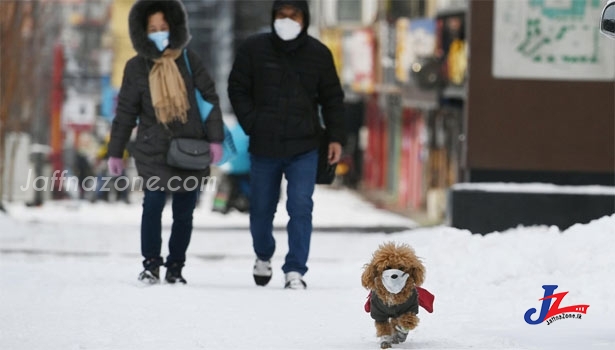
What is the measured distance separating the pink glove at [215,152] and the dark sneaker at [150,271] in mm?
711

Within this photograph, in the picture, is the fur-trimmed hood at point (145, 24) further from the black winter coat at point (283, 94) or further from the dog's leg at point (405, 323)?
the dog's leg at point (405, 323)

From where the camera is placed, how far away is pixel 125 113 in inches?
465

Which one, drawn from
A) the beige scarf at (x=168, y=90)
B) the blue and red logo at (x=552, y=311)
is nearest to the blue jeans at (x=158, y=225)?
the beige scarf at (x=168, y=90)

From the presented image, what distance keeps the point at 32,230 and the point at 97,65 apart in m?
96.4

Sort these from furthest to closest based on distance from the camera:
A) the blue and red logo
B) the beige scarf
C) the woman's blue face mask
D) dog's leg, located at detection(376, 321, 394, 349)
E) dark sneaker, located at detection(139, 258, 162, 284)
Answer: the woman's blue face mask < dark sneaker, located at detection(139, 258, 162, 284) < the beige scarf < the blue and red logo < dog's leg, located at detection(376, 321, 394, 349)

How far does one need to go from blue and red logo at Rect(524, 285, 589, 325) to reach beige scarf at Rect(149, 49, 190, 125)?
3.00 metres

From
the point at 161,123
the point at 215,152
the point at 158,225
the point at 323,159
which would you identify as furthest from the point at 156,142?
the point at 323,159

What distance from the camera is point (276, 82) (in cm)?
Result: 1182

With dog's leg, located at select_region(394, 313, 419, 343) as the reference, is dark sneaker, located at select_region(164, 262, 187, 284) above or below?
below

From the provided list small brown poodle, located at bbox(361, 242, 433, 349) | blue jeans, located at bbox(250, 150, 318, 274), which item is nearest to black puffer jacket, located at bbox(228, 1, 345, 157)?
blue jeans, located at bbox(250, 150, 318, 274)

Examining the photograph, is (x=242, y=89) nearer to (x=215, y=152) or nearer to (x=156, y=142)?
(x=215, y=152)

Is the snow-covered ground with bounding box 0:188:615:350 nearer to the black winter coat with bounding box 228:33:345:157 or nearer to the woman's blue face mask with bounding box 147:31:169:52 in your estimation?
the black winter coat with bounding box 228:33:345:157

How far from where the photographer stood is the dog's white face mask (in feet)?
26.7

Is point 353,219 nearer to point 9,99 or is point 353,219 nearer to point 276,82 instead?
point 9,99
